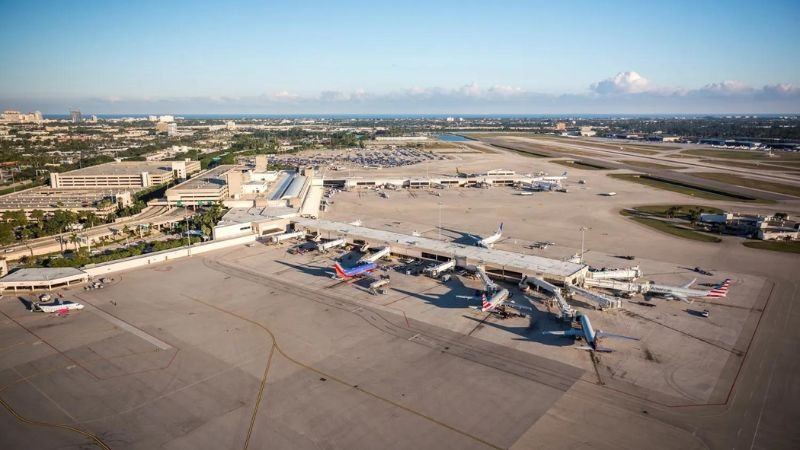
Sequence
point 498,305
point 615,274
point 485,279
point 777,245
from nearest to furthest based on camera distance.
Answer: point 498,305, point 485,279, point 615,274, point 777,245

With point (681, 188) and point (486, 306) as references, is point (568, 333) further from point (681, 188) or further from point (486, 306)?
point (681, 188)

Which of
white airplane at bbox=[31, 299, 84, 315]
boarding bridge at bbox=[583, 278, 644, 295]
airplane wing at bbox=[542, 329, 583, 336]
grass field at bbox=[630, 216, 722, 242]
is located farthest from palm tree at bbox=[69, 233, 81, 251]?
grass field at bbox=[630, 216, 722, 242]

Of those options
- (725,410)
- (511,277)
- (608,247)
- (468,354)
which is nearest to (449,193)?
(608,247)

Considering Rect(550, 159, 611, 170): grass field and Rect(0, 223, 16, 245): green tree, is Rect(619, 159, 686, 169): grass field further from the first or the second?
Rect(0, 223, 16, 245): green tree

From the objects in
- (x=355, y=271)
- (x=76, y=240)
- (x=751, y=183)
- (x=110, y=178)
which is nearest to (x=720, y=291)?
(x=355, y=271)

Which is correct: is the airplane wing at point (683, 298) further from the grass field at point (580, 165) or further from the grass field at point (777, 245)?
the grass field at point (580, 165)

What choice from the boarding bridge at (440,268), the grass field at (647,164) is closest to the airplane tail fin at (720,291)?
the boarding bridge at (440,268)
